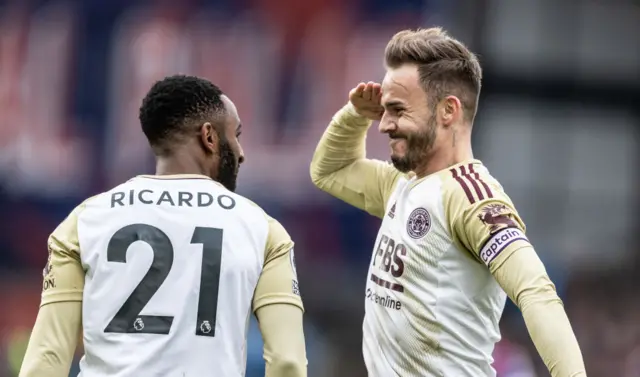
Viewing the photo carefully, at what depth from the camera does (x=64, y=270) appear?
16.0 ft

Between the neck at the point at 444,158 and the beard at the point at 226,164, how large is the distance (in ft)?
2.77

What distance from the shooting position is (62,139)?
16719mm

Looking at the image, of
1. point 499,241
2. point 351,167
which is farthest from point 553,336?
point 351,167

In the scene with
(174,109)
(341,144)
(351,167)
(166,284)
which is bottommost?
(166,284)

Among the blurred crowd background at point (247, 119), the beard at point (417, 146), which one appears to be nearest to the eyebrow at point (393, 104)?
the beard at point (417, 146)

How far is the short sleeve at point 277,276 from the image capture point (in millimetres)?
4902

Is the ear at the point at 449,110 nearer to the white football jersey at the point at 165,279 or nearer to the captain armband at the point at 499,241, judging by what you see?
the captain armband at the point at 499,241

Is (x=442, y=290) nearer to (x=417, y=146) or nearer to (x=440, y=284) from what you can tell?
(x=440, y=284)

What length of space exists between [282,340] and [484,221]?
0.91 m

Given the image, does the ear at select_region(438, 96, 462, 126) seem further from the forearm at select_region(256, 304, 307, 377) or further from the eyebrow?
the forearm at select_region(256, 304, 307, 377)

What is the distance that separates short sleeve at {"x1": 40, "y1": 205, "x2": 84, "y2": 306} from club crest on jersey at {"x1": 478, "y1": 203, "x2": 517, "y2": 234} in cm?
155

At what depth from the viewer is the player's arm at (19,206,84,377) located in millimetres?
4797

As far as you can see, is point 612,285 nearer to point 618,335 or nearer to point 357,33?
point 618,335

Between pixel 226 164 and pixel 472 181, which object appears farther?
pixel 472 181
